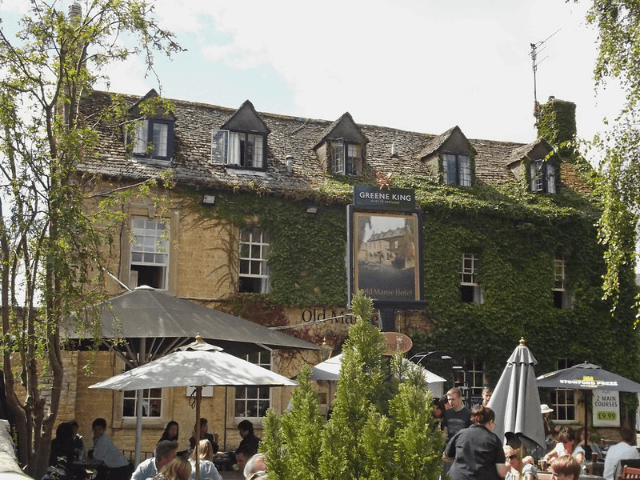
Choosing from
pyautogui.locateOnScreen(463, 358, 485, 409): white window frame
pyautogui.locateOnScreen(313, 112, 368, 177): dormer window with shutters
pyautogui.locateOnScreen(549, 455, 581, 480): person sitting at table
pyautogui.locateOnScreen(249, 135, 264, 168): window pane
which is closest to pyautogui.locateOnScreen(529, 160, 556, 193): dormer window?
pyautogui.locateOnScreen(313, 112, 368, 177): dormer window with shutters

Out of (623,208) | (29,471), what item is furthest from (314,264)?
(29,471)

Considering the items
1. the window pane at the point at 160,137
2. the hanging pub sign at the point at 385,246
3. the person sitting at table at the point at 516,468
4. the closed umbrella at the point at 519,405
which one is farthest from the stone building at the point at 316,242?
the person sitting at table at the point at 516,468

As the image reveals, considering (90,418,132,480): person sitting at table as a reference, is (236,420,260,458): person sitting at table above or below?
above

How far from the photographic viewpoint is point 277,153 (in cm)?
2247

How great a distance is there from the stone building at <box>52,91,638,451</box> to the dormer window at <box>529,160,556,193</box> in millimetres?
43

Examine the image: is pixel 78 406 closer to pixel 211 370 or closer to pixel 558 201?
pixel 211 370

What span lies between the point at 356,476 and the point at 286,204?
51.6 ft

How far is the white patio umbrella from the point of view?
920 centimetres

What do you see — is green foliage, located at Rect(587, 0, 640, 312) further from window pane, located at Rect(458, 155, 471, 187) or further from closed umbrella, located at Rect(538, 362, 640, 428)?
window pane, located at Rect(458, 155, 471, 187)

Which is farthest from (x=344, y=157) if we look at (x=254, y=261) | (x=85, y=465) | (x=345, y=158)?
(x=85, y=465)

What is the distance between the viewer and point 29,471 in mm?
8625

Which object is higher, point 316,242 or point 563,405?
point 316,242

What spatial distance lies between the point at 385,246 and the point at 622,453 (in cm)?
726

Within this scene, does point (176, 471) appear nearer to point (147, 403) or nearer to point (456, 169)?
point (147, 403)
